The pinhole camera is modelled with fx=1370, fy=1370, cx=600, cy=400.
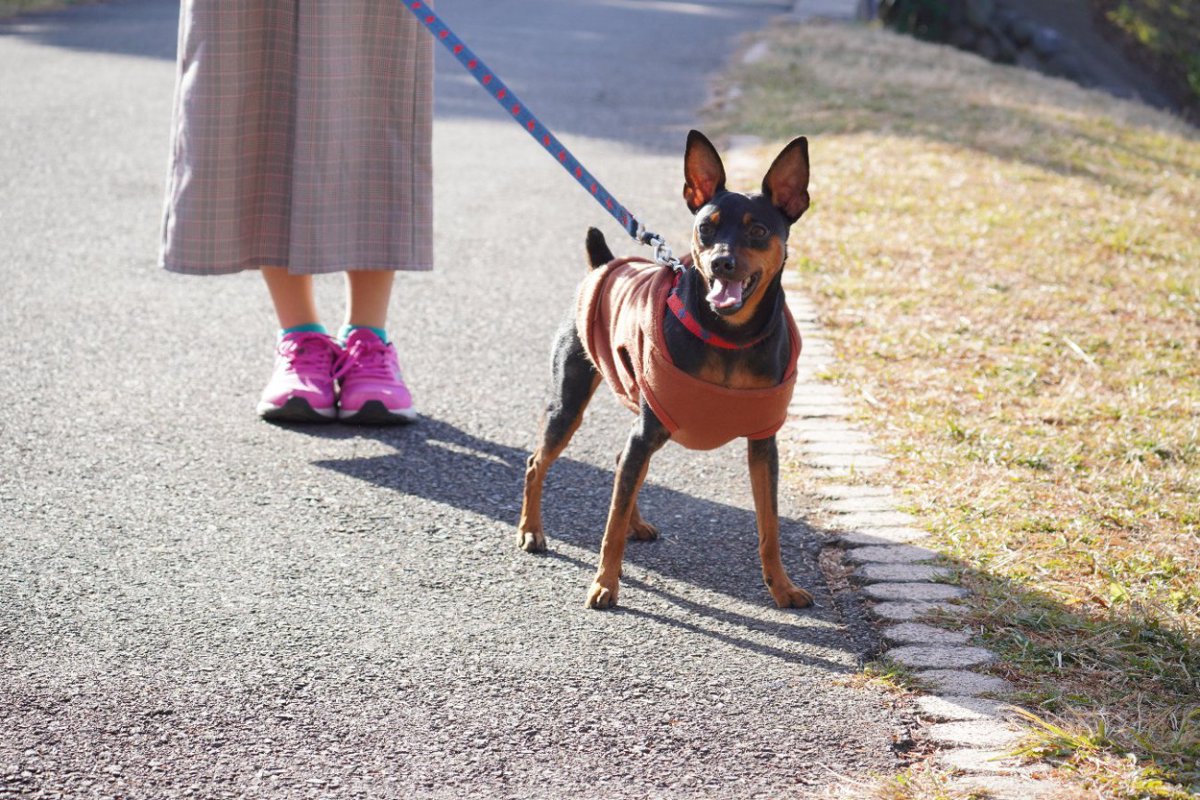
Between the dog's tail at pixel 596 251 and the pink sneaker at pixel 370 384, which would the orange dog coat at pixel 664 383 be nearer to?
the dog's tail at pixel 596 251

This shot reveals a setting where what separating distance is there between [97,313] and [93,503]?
1.78m

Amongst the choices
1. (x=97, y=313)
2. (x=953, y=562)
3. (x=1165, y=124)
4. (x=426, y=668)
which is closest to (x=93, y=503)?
(x=426, y=668)

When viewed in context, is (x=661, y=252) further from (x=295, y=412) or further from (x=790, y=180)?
(x=295, y=412)

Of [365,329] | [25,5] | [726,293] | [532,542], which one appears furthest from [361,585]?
[25,5]

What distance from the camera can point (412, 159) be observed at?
160 inches

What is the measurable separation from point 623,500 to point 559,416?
36cm

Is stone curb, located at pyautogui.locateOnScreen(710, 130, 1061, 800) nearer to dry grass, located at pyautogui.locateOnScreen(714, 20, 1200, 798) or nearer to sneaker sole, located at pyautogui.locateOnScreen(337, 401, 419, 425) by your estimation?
dry grass, located at pyautogui.locateOnScreen(714, 20, 1200, 798)

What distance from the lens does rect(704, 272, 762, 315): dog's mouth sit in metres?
2.77

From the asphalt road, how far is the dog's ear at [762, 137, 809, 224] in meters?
0.87

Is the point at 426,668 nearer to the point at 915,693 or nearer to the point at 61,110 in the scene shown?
the point at 915,693

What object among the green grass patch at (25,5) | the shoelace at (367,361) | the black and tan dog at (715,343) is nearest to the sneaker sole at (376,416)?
the shoelace at (367,361)

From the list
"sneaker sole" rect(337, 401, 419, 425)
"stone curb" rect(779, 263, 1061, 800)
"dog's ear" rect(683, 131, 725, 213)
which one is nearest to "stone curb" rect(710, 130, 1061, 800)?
"stone curb" rect(779, 263, 1061, 800)

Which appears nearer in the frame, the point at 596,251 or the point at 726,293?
the point at 726,293

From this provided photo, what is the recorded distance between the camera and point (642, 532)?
11.2ft
